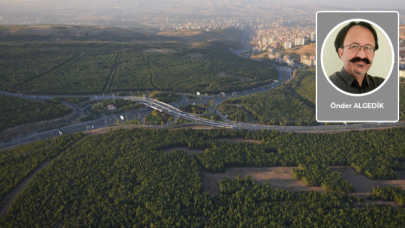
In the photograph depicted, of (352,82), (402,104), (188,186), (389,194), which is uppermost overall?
(352,82)

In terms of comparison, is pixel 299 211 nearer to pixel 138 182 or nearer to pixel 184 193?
pixel 184 193

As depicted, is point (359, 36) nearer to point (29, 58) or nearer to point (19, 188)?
point (19, 188)

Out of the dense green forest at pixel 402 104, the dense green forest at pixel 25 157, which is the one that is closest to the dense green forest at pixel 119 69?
the dense green forest at pixel 25 157

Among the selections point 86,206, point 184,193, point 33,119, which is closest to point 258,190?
point 184,193

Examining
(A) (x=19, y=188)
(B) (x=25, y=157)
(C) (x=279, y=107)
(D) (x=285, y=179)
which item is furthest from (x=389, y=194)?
(B) (x=25, y=157)

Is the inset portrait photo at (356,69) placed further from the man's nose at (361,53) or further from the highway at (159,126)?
the highway at (159,126)

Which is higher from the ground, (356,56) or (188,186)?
(356,56)
